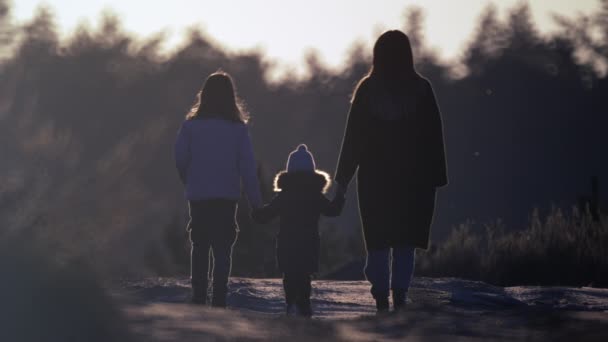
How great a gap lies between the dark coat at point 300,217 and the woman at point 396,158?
0.56m

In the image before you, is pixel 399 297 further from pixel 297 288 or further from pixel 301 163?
pixel 301 163

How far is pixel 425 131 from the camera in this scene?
952 centimetres

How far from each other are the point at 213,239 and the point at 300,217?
0.68m

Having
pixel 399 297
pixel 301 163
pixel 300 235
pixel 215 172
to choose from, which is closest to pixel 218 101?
pixel 215 172

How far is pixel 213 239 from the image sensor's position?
1027 cm

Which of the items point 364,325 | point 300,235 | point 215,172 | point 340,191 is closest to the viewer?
point 364,325

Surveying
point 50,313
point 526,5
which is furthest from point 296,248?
point 526,5

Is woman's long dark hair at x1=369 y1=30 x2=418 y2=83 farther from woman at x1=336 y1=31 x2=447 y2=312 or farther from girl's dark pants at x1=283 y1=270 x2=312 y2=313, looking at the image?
girl's dark pants at x1=283 y1=270 x2=312 y2=313

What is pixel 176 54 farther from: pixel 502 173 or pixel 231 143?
pixel 231 143

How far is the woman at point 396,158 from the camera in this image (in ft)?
31.1

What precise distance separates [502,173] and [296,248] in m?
42.3

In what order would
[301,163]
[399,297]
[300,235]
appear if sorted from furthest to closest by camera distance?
[301,163] < [300,235] < [399,297]

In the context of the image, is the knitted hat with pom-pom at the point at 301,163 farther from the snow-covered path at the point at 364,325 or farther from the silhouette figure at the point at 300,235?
the snow-covered path at the point at 364,325

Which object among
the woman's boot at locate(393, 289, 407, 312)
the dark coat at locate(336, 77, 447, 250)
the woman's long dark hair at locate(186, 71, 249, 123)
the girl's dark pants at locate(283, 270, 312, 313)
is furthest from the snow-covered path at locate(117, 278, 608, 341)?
the woman's long dark hair at locate(186, 71, 249, 123)
